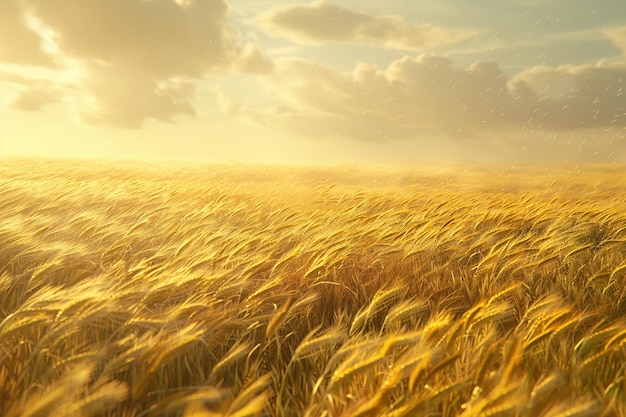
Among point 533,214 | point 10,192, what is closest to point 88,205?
point 10,192

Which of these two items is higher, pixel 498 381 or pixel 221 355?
pixel 498 381

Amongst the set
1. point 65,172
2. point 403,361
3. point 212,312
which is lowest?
point 65,172

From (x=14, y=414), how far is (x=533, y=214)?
4.36 meters

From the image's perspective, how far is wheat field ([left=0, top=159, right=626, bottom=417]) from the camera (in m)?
1.19

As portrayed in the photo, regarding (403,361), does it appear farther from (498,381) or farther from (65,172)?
(65,172)

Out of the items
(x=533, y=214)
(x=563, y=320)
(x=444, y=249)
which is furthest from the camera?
(x=533, y=214)

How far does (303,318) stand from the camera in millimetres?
2035

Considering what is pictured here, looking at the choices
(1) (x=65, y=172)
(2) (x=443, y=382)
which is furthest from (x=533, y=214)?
(1) (x=65, y=172)

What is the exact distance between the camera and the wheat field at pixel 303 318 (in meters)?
1.19

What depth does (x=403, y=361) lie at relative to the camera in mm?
1255

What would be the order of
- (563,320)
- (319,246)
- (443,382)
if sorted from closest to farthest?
(443,382) < (563,320) < (319,246)

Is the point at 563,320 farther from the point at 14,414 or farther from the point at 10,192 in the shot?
the point at 10,192

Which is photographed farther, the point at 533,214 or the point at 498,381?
the point at 533,214

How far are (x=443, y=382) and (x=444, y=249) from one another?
5.40 ft
